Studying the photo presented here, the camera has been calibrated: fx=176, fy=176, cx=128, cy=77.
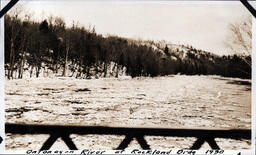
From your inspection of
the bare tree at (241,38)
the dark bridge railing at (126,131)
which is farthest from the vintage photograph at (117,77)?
the dark bridge railing at (126,131)

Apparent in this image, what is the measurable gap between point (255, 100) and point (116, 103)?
3.21m

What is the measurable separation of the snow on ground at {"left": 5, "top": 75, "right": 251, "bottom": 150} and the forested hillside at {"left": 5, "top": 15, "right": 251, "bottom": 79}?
35cm

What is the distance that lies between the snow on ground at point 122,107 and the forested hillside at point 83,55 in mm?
351

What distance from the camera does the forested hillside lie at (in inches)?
173

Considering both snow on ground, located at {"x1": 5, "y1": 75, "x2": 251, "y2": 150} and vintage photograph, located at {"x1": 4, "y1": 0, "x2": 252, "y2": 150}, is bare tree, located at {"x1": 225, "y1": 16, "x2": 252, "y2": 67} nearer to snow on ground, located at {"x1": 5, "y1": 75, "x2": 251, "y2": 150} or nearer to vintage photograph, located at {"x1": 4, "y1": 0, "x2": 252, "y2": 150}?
vintage photograph, located at {"x1": 4, "y1": 0, "x2": 252, "y2": 150}

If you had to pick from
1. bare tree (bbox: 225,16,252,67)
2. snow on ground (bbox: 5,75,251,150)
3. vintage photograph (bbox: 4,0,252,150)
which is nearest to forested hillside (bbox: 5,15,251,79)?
vintage photograph (bbox: 4,0,252,150)

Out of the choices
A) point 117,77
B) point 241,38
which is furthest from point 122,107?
point 241,38

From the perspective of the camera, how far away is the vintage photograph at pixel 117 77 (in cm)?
389

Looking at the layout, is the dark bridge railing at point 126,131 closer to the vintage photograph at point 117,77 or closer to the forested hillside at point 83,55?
the vintage photograph at point 117,77

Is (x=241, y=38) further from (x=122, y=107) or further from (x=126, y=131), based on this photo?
(x=126, y=131)

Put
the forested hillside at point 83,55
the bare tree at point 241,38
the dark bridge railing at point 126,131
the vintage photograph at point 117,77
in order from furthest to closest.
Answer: the forested hillside at point 83,55, the bare tree at point 241,38, the vintage photograph at point 117,77, the dark bridge railing at point 126,131

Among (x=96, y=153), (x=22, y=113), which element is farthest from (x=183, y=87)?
(x=22, y=113)

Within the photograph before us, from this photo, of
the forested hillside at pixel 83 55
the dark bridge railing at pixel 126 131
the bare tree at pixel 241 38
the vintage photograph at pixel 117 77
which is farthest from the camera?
the forested hillside at pixel 83 55

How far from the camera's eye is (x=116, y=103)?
4.66 meters
